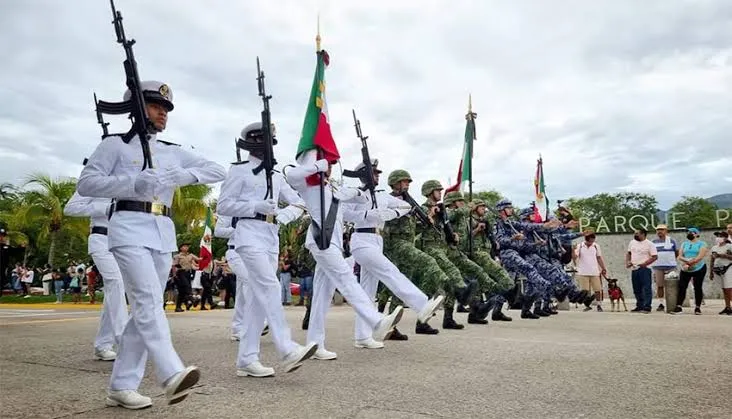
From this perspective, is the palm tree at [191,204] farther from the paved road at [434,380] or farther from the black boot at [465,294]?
the black boot at [465,294]

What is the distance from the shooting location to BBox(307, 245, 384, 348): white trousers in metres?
5.36

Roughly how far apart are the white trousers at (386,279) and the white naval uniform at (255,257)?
1328mm

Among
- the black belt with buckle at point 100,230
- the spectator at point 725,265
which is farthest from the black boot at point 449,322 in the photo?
the spectator at point 725,265

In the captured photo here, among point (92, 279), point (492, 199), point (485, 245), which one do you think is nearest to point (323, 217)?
point (485, 245)

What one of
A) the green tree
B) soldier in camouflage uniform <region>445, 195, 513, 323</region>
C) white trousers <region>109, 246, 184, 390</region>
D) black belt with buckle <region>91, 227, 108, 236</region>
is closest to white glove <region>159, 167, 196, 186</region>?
white trousers <region>109, 246, 184, 390</region>

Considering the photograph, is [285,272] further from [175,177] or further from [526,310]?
[175,177]

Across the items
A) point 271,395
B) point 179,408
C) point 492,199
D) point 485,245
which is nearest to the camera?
point 179,408

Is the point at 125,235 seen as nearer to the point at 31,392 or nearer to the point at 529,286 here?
the point at 31,392

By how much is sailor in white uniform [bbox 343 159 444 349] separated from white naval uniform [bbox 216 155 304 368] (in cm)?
126

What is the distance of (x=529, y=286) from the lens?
10.5 m

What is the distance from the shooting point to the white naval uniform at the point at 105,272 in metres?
5.73

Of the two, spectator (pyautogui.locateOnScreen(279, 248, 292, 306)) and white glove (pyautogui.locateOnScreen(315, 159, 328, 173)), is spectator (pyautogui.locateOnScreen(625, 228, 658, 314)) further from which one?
spectator (pyautogui.locateOnScreen(279, 248, 292, 306))

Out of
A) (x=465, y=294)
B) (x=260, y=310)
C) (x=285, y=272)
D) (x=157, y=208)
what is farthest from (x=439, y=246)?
(x=285, y=272)

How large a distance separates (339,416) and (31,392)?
7.13 ft
